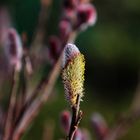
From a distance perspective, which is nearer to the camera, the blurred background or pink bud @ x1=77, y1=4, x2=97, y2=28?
pink bud @ x1=77, y1=4, x2=97, y2=28

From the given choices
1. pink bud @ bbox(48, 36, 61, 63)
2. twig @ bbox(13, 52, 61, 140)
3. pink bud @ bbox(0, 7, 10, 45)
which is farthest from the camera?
pink bud @ bbox(0, 7, 10, 45)

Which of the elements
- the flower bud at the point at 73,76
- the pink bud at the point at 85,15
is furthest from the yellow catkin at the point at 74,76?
the pink bud at the point at 85,15

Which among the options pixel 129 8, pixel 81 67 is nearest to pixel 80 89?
pixel 81 67

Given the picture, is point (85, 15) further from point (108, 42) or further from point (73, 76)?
point (108, 42)

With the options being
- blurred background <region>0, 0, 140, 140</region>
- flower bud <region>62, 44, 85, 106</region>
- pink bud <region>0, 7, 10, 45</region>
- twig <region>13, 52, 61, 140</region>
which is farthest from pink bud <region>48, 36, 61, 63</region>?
blurred background <region>0, 0, 140, 140</region>

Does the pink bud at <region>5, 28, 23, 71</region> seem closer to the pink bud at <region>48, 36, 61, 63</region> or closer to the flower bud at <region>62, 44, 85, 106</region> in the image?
the pink bud at <region>48, 36, 61, 63</region>

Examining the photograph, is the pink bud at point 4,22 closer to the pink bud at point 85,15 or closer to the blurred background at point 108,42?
Result: the pink bud at point 85,15

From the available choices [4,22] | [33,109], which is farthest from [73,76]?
[4,22]
